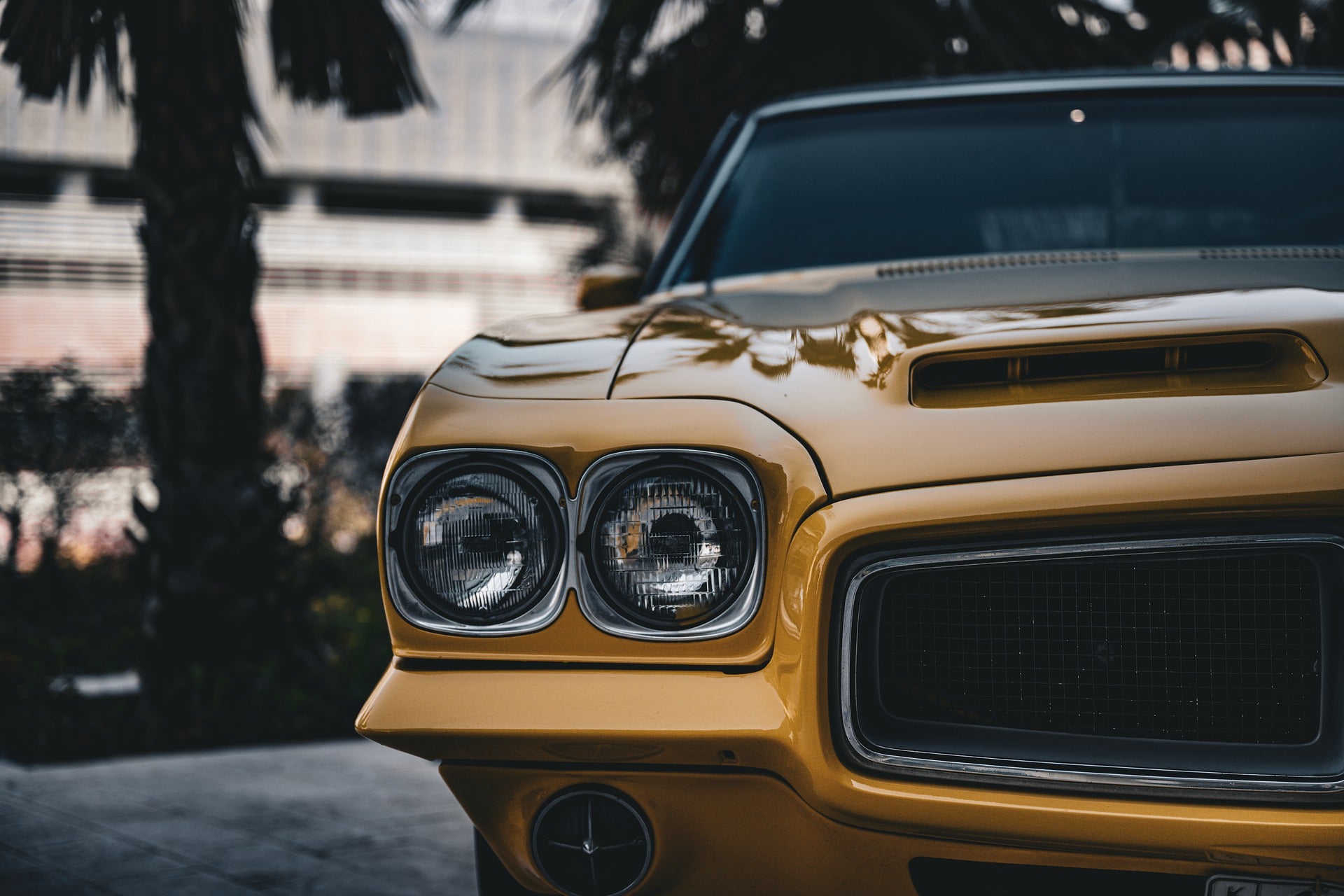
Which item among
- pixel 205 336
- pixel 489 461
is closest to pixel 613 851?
pixel 489 461

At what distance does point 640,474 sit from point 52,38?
3.31m

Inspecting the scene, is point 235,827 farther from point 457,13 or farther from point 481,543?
point 457,13

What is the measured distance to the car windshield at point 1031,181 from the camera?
2.38 meters

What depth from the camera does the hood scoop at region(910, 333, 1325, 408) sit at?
131cm

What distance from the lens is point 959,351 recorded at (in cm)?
140

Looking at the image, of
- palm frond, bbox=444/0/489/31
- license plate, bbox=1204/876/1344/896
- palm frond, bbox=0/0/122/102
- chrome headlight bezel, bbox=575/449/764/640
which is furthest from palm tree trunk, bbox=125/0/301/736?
license plate, bbox=1204/876/1344/896

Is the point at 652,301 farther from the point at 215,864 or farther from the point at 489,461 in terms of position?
the point at 215,864

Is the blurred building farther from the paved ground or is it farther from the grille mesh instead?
the grille mesh

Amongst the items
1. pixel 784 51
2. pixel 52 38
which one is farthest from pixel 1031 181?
→ pixel 784 51

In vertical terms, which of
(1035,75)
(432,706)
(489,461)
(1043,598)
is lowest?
(432,706)

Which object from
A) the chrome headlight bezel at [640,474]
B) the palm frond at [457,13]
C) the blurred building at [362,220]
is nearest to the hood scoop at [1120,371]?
the chrome headlight bezel at [640,474]

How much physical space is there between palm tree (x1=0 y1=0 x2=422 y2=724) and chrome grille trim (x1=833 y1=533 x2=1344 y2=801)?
139 inches

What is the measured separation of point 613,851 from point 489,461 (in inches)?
19.0

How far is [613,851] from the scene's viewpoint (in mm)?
→ 1329
